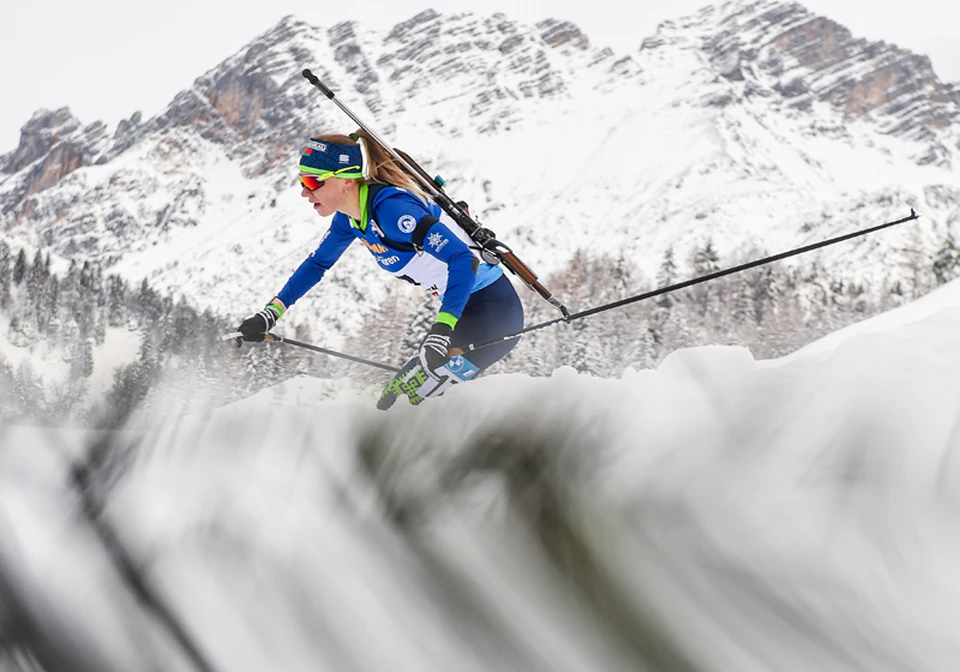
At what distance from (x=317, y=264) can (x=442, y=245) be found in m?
1.34

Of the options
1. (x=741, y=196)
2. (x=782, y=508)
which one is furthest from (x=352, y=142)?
(x=741, y=196)

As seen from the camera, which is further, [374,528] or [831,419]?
[374,528]

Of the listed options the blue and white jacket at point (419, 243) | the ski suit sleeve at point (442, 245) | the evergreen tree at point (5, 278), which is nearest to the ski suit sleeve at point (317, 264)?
the blue and white jacket at point (419, 243)

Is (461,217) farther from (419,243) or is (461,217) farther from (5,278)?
(5,278)

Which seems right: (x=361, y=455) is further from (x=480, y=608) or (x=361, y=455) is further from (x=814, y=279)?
(x=814, y=279)

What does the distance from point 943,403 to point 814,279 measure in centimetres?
5080

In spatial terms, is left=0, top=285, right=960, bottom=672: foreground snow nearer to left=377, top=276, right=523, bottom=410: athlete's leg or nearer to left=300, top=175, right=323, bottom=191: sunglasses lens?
left=377, top=276, right=523, bottom=410: athlete's leg

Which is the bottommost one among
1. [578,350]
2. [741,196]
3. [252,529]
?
[741,196]

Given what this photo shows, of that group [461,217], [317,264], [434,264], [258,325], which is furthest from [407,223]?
[258,325]

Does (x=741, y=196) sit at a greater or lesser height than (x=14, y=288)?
lesser

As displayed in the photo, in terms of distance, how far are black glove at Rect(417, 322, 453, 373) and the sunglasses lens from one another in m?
1.15

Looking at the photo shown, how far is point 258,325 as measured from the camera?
519 cm

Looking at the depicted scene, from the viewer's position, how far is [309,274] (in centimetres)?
561

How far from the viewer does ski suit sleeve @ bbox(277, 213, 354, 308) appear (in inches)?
214
